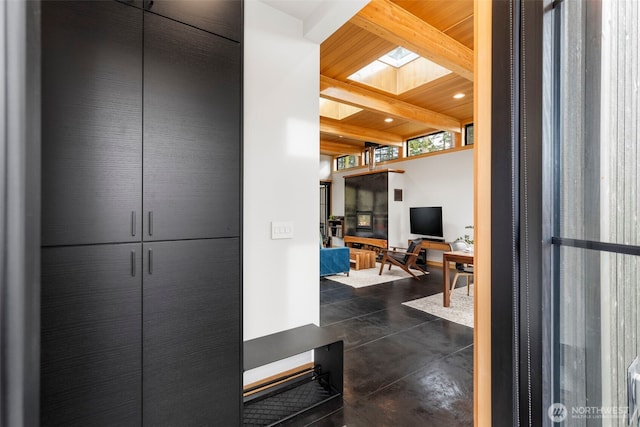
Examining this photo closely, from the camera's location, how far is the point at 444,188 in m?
6.90

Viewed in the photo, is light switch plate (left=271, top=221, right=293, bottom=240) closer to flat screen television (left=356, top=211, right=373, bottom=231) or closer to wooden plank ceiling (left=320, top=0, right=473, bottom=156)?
wooden plank ceiling (left=320, top=0, right=473, bottom=156)

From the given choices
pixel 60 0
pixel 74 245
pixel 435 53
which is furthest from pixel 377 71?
pixel 74 245

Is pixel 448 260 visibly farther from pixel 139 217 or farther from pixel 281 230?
pixel 139 217

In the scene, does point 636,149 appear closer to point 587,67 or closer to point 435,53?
point 587,67

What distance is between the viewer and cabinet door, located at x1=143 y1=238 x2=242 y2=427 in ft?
4.26

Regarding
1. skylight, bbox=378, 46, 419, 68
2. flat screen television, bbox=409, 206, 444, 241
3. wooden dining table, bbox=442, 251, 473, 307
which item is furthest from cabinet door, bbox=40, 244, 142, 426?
flat screen television, bbox=409, 206, 444, 241

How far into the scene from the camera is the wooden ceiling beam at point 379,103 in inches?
171

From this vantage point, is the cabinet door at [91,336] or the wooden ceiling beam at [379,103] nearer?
the cabinet door at [91,336]

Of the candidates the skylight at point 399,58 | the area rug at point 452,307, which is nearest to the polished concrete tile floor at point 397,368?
the area rug at point 452,307

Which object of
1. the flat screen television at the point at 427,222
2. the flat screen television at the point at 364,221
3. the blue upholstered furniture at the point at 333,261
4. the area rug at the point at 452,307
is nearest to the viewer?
the area rug at the point at 452,307

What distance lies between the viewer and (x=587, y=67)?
77 centimetres

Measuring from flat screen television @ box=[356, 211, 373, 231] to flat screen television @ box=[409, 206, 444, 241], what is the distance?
126 cm

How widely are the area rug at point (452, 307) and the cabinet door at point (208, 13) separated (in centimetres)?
357

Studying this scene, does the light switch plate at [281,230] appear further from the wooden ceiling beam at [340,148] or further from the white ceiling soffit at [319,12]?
the wooden ceiling beam at [340,148]
